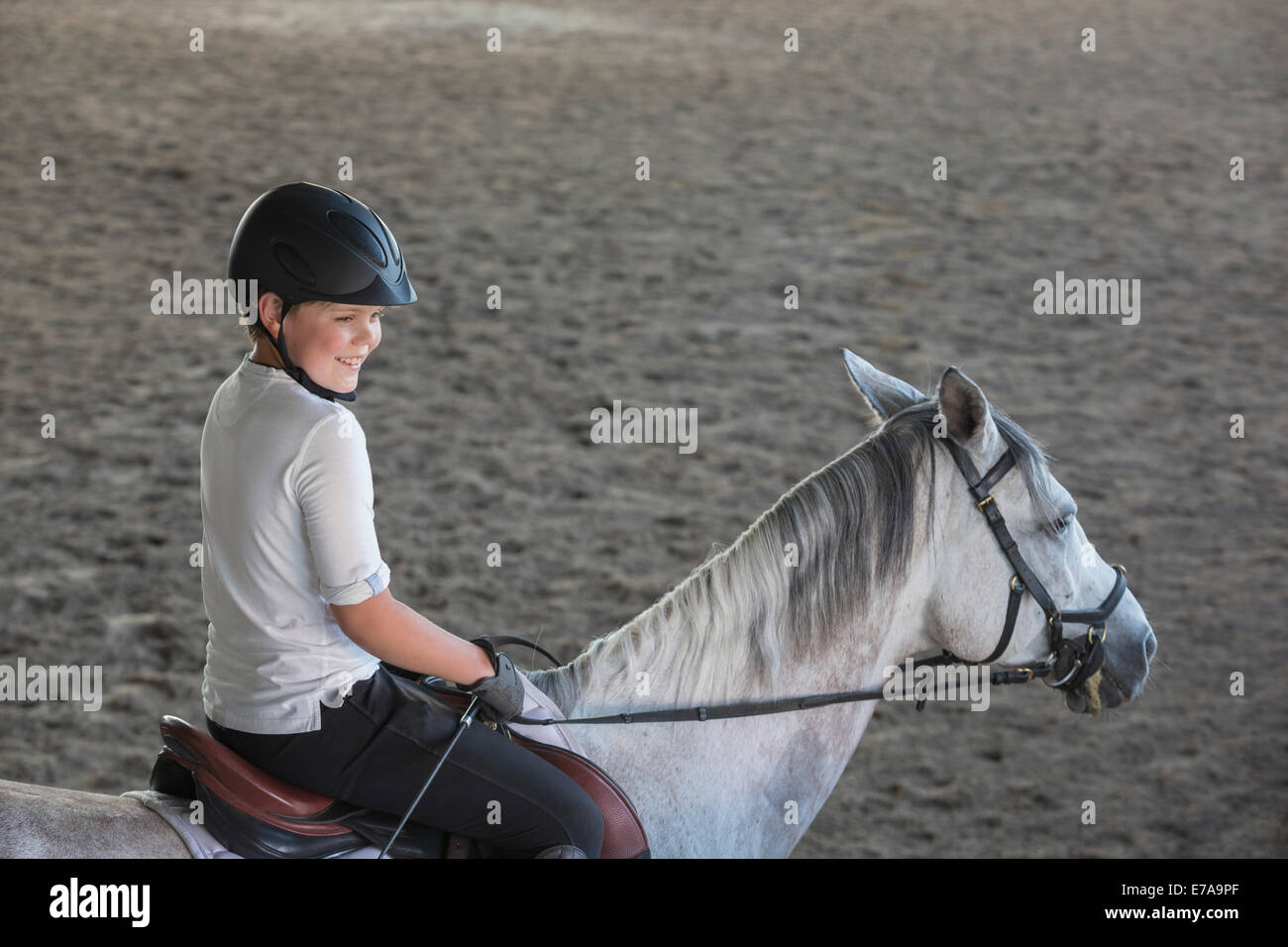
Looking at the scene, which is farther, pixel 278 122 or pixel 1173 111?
pixel 1173 111

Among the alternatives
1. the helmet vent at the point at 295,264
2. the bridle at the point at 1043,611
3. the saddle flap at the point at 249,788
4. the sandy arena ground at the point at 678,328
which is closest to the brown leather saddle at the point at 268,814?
the saddle flap at the point at 249,788

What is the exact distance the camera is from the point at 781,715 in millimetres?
2535

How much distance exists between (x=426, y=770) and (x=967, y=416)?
4.40 feet

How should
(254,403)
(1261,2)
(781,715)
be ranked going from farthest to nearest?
(1261,2), (781,715), (254,403)

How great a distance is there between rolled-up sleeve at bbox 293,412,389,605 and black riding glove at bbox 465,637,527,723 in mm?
327

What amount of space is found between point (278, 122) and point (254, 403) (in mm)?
12290

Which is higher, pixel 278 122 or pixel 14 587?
pixel 278 122


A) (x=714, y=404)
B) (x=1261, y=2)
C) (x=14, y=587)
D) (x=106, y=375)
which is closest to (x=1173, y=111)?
(x=1261, y=2)

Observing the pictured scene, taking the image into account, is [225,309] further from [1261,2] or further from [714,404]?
[1261,2]

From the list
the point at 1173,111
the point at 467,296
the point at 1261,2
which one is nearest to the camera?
the point at 467,296

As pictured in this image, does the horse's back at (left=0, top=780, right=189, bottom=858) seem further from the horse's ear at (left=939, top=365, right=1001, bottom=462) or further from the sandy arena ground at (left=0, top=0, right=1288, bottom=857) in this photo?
the sandy arena ground at (left=0, top=0, right=1288, bottom=857)

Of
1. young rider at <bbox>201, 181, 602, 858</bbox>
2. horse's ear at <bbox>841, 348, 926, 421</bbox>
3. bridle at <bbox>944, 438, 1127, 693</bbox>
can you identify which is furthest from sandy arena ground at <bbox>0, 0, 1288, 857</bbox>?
young rider at <bbox>201, 181, 602, 858</bbox>

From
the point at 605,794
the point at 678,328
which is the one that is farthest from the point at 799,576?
the point at 678,328

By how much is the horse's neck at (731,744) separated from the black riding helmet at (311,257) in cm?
95
